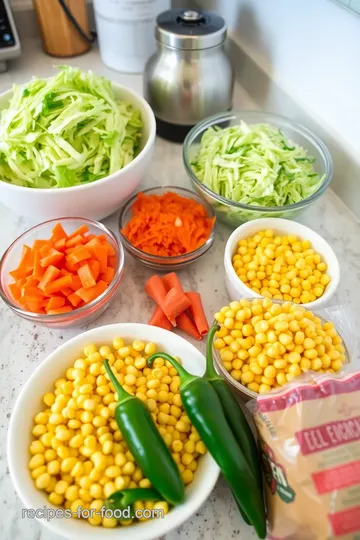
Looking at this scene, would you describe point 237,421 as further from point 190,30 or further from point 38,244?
point 190,30

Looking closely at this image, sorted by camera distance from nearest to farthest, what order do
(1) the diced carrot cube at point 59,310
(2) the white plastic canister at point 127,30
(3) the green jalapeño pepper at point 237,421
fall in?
(3) the green jalapeño pepper at point 237,421, (1) the diced carrot cube at point 59,310, (2) the white plastic canister at point 127,30

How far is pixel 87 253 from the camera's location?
40.1 inches

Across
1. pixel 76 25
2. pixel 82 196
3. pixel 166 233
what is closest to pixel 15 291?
pixel 82 196

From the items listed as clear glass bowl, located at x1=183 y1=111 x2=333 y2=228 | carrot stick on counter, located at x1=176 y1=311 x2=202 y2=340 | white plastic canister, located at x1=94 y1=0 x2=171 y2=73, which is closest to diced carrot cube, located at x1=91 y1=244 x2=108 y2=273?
carrot stick on counter, located at x1=176 y1=311 x2=202 y2=340

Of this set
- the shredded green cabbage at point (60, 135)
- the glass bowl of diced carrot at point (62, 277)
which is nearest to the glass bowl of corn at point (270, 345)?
the glass bowl of diced carrot at point (62, 277)

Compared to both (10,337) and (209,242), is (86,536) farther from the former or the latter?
(209,242)

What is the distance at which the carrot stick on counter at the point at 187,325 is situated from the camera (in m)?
1.04

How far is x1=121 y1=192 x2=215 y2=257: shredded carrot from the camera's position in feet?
3.72

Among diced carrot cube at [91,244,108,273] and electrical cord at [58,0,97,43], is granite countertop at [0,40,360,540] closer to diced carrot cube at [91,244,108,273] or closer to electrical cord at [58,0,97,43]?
diced carrot cube at [91,244,108,273]

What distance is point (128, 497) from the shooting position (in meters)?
0.70

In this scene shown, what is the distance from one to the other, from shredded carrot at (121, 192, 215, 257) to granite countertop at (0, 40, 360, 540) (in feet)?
0.26

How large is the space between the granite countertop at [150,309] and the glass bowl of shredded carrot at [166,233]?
0.07 metres

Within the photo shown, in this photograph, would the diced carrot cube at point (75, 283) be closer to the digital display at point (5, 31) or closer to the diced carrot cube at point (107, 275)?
the diced carrot cube at point (107, 275)

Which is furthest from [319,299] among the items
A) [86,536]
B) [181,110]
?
[181,110]
